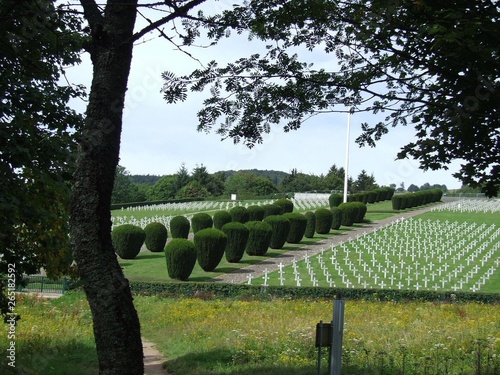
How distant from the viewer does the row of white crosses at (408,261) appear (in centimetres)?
2584

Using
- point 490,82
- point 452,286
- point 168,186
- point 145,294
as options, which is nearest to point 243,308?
point 145,294

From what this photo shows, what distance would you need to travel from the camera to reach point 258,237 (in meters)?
31.9

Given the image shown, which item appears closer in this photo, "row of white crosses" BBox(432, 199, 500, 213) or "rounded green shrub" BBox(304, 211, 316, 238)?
"rounded green shrub" BBox(304, 211, 316, 238)

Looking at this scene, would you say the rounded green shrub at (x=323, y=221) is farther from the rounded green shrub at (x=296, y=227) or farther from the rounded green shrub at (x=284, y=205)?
the rounded green shrub at (x=296, y=227)

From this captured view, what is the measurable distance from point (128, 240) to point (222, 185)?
5122 centimetres

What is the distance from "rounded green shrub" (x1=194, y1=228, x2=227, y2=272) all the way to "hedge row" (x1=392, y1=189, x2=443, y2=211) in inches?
1510

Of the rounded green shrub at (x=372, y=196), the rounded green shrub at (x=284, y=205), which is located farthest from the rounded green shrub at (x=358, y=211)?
the rounded green shrub at (x=372, y=196)

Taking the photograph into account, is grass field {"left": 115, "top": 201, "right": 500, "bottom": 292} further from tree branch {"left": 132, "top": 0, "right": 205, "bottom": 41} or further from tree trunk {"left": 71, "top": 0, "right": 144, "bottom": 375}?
tree trunk {"left": 71, "top": 0, "right": 144, "bottom": 375}

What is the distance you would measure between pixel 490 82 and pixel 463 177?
1.31 metres

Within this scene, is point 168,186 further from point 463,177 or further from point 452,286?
point 463,177

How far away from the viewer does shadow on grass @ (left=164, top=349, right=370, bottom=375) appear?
26.7 feet

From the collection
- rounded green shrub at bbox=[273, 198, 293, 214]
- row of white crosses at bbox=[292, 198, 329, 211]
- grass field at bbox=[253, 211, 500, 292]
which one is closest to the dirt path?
grass field at bbox=[253, 211, 500, 292]

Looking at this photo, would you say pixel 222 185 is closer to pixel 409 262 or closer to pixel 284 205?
pixel 284 205

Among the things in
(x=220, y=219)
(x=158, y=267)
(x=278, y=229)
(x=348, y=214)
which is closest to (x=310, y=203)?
(x=348, y=214)
